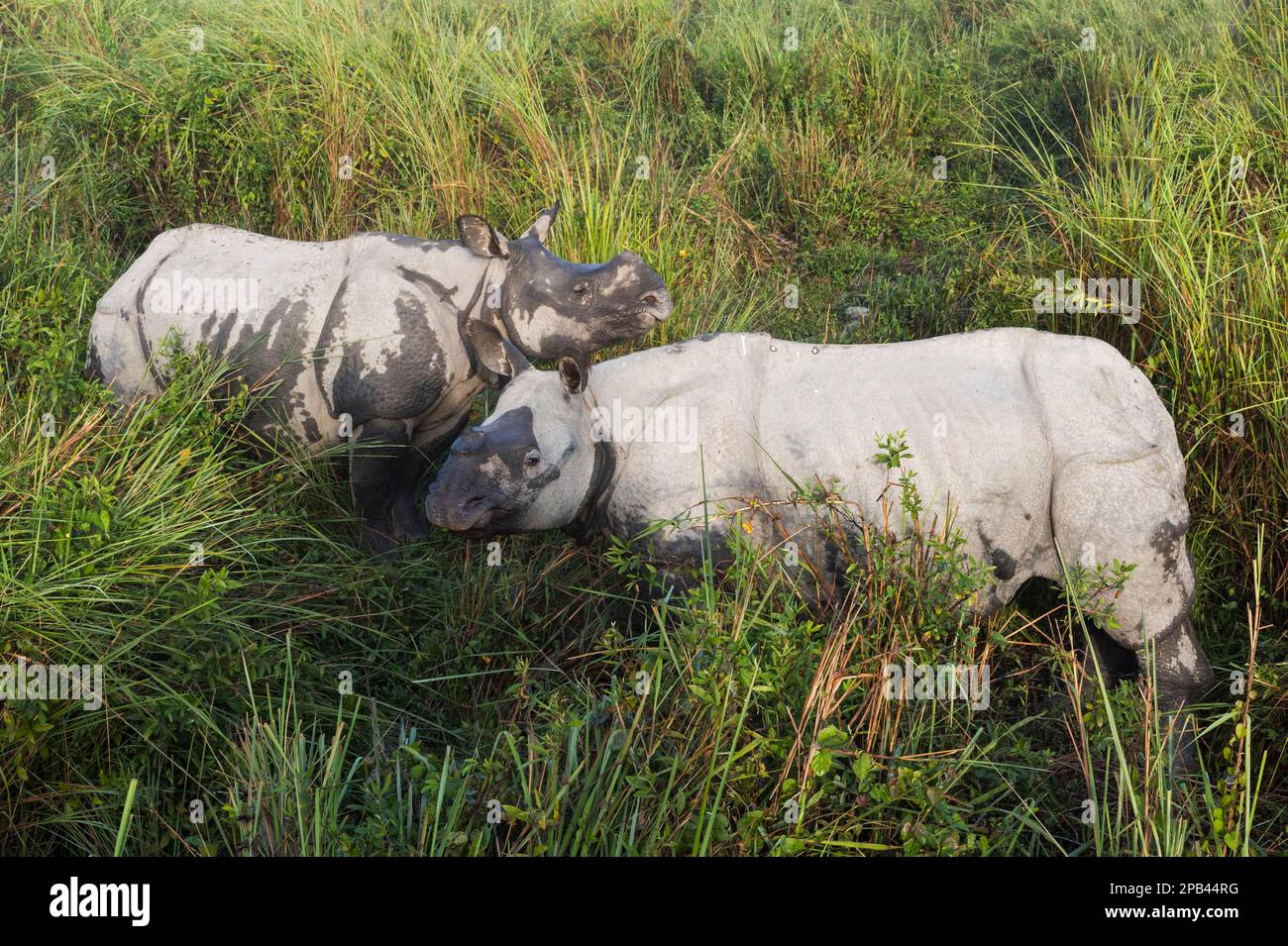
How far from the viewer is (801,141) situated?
7.55m

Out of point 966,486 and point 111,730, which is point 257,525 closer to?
point 111,730

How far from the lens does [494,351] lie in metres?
4.52

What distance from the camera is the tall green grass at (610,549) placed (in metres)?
3.17

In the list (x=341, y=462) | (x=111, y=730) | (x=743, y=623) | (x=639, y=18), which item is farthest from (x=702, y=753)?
(x=639, y=18)

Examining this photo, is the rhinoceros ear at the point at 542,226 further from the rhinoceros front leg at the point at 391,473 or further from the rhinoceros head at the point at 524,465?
the rhinoceros head at the point at 524,465

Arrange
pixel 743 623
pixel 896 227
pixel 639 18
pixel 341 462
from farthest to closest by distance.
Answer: pixel 639 18, pixel 896 227, pixel 341 462, pixel 743 623

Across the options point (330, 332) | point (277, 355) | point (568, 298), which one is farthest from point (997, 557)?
point (277, 355)

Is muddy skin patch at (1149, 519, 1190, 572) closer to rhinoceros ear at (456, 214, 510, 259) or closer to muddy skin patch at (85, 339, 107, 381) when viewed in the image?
rhinoceros ear at (456, 214, 510, 259)

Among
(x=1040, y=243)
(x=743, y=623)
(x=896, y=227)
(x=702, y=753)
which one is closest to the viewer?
(x=702, y=753)

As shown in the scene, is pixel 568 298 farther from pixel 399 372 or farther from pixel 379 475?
pixel 379 475

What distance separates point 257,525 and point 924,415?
2.41 metres

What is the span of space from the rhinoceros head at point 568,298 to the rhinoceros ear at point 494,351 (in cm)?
50

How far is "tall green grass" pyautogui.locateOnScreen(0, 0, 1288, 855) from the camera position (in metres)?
3.17

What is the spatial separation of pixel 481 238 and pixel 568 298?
478 mm
